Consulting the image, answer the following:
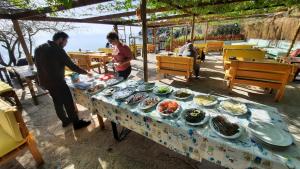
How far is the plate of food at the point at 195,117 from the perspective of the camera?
1326 millimetres

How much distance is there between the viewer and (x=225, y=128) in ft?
4.00

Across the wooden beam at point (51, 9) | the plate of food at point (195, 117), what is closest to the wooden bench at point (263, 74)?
the plate of food at point (195, 117)

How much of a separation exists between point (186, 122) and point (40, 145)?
2.42 m

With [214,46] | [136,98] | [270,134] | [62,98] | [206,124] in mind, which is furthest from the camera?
[214,46]

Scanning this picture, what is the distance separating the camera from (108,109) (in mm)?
1905

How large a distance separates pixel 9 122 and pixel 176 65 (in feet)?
12.8

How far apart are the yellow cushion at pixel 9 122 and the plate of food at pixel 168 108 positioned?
1.64 m

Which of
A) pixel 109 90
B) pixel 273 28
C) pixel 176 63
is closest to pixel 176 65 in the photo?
pixel 176 63

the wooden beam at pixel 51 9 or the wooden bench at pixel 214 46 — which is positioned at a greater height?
the wooden beam at pixel 51 9

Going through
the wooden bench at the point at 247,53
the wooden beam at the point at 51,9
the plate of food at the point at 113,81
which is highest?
the wooden beam at the point at 51,9

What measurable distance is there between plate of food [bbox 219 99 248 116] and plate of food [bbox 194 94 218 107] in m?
0.09

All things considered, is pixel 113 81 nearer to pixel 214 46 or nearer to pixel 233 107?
pixel 233 107

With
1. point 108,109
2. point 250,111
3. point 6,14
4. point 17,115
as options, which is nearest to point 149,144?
point 108,109

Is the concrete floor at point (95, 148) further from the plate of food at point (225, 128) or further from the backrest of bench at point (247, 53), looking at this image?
the backrest of bench at point (247, 53)
